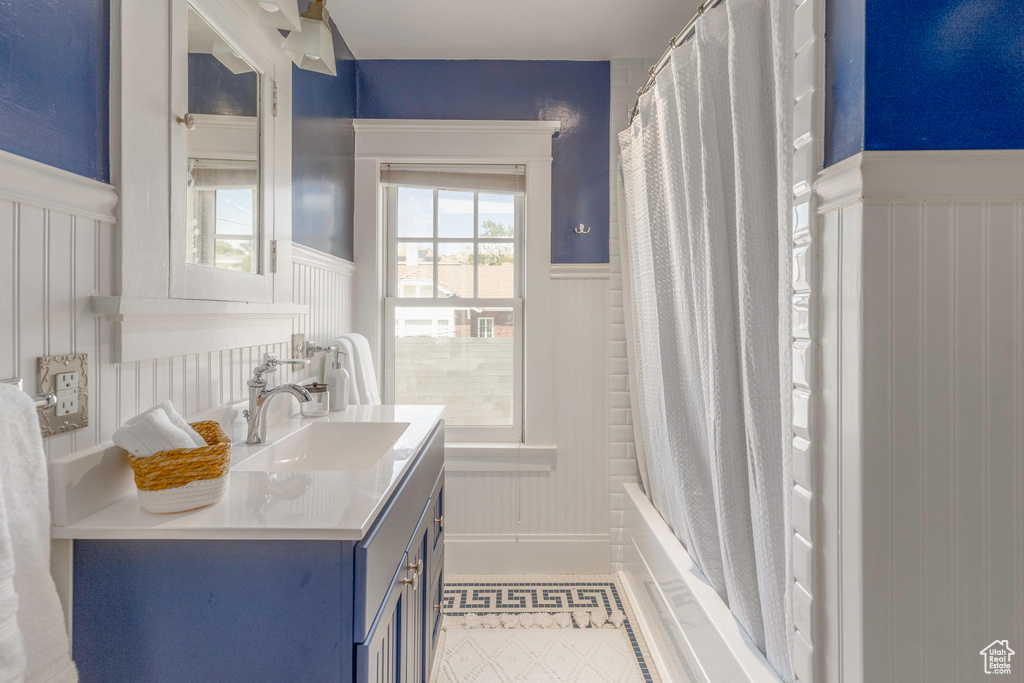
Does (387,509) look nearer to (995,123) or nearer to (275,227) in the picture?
(275,227)

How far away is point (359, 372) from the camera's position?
217 cm

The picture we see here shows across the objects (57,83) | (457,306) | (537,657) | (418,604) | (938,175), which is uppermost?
(57,83)

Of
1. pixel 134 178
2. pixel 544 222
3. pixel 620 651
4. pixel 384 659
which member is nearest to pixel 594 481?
pixel 620 651

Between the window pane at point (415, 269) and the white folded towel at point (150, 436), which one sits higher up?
the window pane at point (415, 269)

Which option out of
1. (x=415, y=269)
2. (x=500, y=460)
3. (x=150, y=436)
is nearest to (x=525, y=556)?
(x=500, y=460)

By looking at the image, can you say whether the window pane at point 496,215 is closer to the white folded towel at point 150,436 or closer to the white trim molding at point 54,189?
the white trim molding at point 54,189

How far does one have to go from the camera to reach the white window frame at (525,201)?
2.55 m

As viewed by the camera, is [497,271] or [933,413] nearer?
[933,413]

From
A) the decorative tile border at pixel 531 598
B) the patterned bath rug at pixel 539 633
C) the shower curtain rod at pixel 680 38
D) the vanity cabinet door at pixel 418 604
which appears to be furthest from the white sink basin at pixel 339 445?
the shower curtain rod at pixel 680 38

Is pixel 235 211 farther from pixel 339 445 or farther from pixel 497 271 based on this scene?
pixel 497 271

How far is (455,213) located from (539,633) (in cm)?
187

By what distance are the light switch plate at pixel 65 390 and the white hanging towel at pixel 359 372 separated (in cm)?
113

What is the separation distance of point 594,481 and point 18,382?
2.20 meters

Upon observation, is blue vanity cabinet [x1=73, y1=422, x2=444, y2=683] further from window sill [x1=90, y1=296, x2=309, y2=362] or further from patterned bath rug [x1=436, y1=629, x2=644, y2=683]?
patterned bath rug [x1=436, y1=629, x2=644, y2=683]
